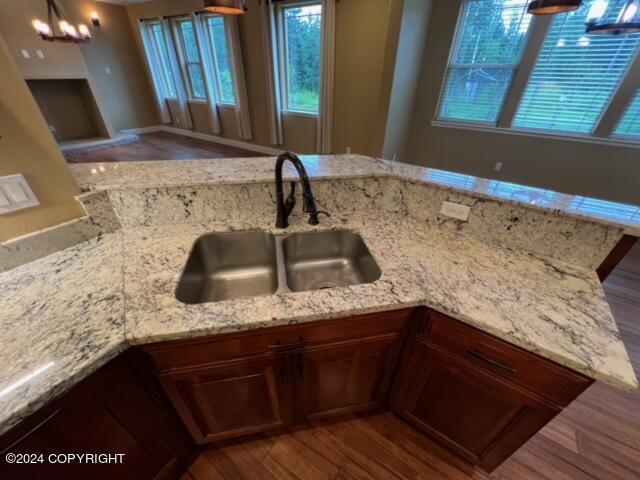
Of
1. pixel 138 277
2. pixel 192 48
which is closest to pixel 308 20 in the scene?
pixel 192 48

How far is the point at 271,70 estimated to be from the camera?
4.26m

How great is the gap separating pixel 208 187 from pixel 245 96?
4524 millimetres

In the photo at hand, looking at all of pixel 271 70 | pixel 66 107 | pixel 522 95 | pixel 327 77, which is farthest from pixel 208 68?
pixel 522 95

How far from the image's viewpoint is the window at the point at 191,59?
513 cm

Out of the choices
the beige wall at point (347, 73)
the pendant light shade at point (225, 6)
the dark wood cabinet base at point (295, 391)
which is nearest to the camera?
the dark wood cabinet base at point (295, 391)

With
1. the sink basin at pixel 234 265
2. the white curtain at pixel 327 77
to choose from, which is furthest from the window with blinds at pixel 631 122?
the sink basin at pixel 234 265

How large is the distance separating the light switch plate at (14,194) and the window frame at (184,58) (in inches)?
215

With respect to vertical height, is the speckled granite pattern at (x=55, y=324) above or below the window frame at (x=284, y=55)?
below

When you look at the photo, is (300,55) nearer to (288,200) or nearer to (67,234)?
(288,200)

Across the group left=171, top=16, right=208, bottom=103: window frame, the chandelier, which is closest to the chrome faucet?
the chandelier

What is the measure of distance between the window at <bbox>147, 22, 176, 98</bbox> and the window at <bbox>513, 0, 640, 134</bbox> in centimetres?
677

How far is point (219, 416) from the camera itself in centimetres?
100

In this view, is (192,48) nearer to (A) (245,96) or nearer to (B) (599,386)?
(A) (245,96)

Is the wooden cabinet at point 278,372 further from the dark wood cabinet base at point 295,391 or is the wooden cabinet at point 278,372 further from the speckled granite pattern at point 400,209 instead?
the speckled granite pattern at point 400,209
